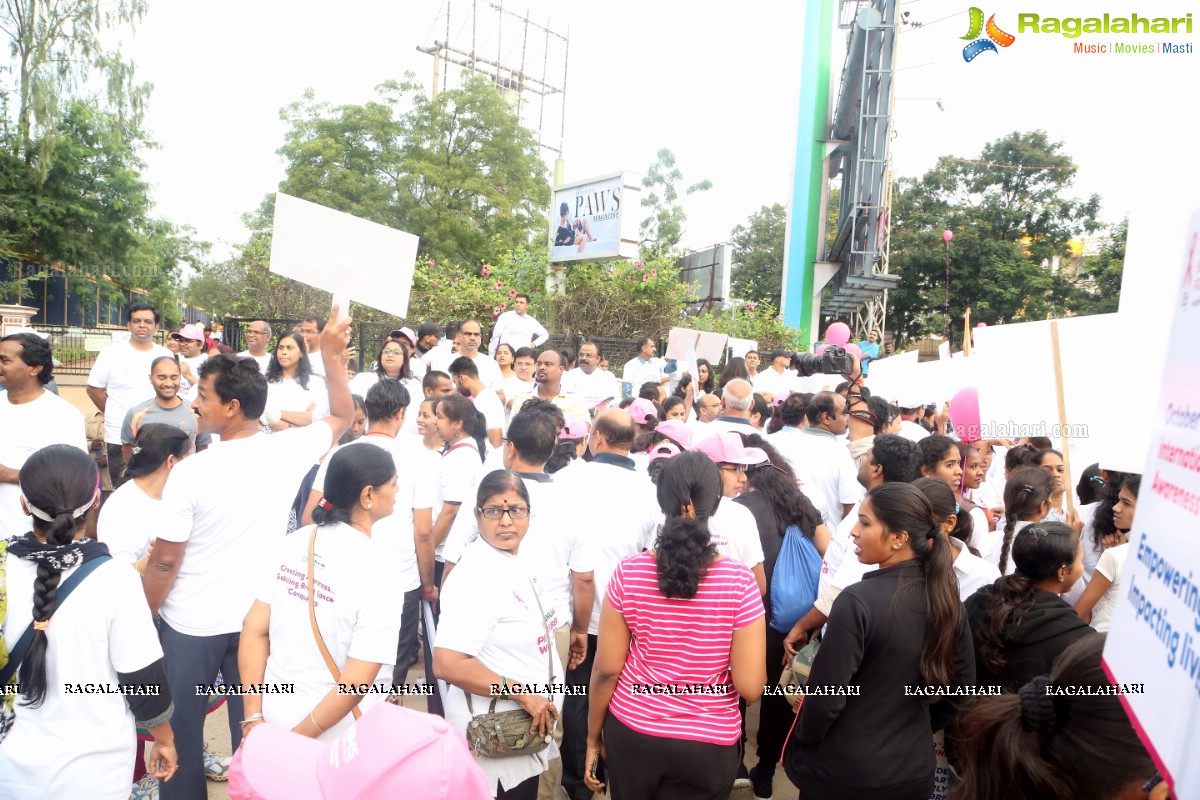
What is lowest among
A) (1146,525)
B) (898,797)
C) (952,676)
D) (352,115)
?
(898,797)

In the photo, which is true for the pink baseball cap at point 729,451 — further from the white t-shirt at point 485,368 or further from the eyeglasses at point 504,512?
the white t-shirt at point 485,368

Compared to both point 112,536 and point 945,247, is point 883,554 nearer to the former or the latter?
point 112,536

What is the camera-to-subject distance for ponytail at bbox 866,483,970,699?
8.64 ft

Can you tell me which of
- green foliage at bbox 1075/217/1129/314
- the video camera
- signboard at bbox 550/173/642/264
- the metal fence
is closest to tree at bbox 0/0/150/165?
the metal fence

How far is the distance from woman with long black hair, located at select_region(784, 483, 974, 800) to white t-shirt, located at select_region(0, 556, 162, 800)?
207 centimetres

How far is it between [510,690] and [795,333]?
16.2 metres

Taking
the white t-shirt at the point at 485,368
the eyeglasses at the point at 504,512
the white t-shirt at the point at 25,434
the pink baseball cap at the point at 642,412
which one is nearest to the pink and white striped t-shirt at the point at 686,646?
the eyeglasses at the point at 504,512

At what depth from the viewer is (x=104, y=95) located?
25.3 meters

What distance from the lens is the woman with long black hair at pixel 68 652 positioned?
231 cm

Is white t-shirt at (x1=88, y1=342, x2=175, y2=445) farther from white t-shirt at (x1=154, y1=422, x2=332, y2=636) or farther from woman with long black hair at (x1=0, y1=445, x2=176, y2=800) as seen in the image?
woman with long black hair at (x1=0, y1=445, x2=176, y2=800)

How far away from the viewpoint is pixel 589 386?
891 cm

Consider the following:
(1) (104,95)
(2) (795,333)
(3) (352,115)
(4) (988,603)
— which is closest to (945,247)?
(2) (795,333)

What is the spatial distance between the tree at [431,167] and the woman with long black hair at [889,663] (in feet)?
97.7

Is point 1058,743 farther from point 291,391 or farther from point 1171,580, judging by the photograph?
point 291,391
